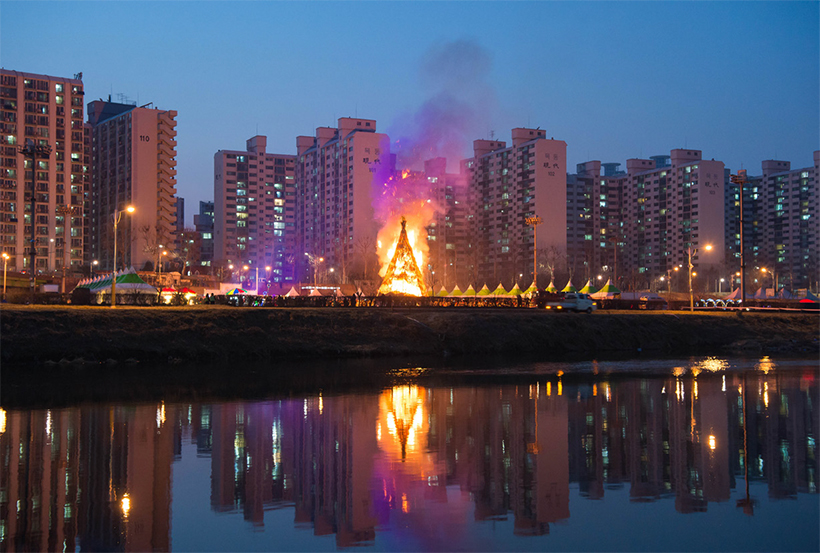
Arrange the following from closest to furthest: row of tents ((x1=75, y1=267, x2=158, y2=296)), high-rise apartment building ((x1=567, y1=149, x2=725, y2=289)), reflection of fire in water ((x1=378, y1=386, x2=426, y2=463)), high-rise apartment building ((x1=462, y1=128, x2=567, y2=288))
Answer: reflection of fire in water ((x1=378, y1=386, x2=426, y2=463)) → row of tents ((x1=75, y1=267, x2=158, y2=296)) → high-rise apartment building ((x1=462, y1=128, x2=567, y2=288)) → high-rise apartment building ((x1=567, y1=149, x2=725, y2=289))

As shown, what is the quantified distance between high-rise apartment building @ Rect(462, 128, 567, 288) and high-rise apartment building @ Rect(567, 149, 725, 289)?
1311cm

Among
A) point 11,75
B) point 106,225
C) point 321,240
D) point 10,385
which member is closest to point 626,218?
point 321,240

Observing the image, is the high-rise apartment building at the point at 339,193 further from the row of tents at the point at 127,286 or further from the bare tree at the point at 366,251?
the row of tents at the point at 127,286

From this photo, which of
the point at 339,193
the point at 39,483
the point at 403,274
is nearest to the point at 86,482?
the point at 39,483

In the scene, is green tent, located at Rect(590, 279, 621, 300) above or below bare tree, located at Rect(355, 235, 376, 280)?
below

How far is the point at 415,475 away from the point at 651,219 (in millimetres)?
186110

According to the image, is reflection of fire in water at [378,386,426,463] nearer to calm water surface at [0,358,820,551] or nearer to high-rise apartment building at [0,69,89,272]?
calm water surface at [0,358,820,551]

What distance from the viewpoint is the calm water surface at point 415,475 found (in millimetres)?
11953

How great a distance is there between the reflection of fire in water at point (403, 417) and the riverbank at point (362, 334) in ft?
54.0

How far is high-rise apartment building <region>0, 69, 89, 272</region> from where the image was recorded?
147 meters

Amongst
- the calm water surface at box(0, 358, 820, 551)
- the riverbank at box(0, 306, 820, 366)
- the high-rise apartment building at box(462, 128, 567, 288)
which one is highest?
the high-rise apartment building at box(462, 128, 567, 288)

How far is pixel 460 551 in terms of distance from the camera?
36.5 feet

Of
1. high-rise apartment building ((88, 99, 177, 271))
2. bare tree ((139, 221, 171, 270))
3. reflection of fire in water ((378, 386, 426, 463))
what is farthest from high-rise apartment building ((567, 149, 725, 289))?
reflection of fire in water ((378, 386, 426, 463))

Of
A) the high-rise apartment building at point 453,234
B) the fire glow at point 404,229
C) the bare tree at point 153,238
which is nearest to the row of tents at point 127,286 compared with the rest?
the fire glow at point 404,229
